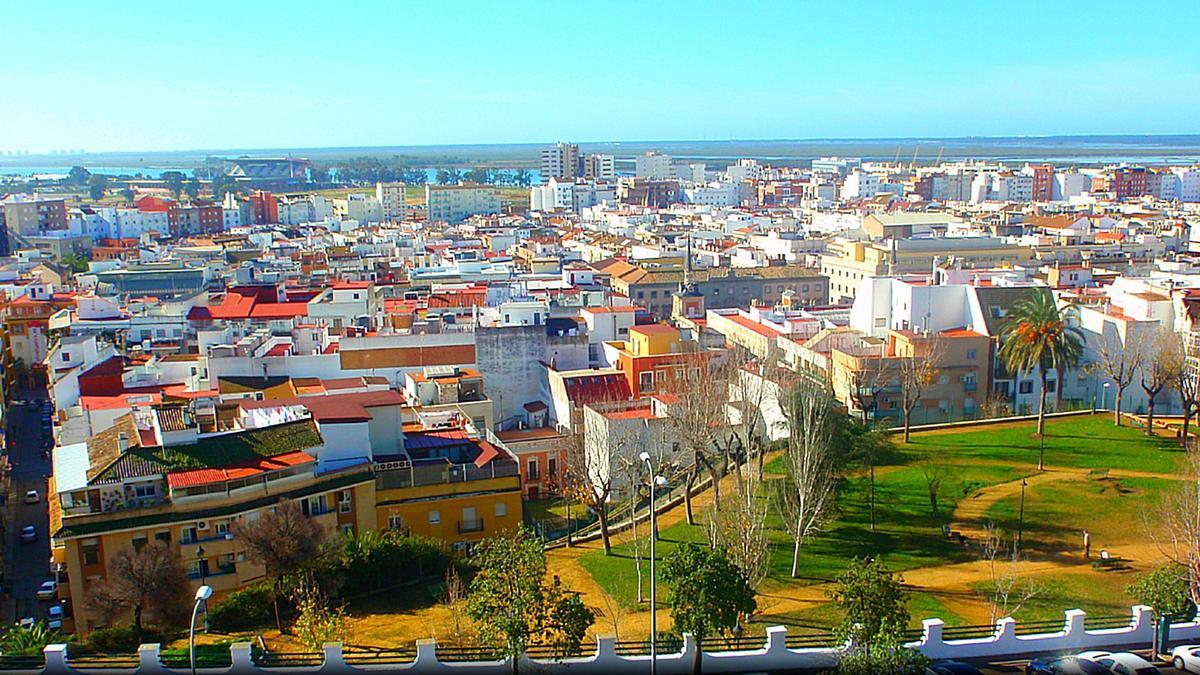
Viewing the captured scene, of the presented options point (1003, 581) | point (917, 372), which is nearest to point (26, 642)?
point (1003, 581)

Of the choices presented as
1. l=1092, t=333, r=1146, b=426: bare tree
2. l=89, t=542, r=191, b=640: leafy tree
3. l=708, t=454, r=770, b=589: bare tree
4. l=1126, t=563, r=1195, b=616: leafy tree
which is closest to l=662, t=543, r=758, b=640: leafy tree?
l=708, t=454, r=770, b=589: bare tree

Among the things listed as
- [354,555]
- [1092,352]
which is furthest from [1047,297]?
[354,555]

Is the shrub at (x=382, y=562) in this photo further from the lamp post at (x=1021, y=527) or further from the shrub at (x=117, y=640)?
the lamp post at (x=1021, y=527)

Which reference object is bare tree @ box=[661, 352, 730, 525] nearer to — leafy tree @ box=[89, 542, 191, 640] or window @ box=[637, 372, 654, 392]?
window @ box=[637, 372, 654, 392]

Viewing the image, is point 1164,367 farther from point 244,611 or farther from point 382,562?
point 244,611

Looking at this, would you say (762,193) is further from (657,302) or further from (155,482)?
(155,482)

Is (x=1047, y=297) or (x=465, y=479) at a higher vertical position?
(x=1047, y=297)
